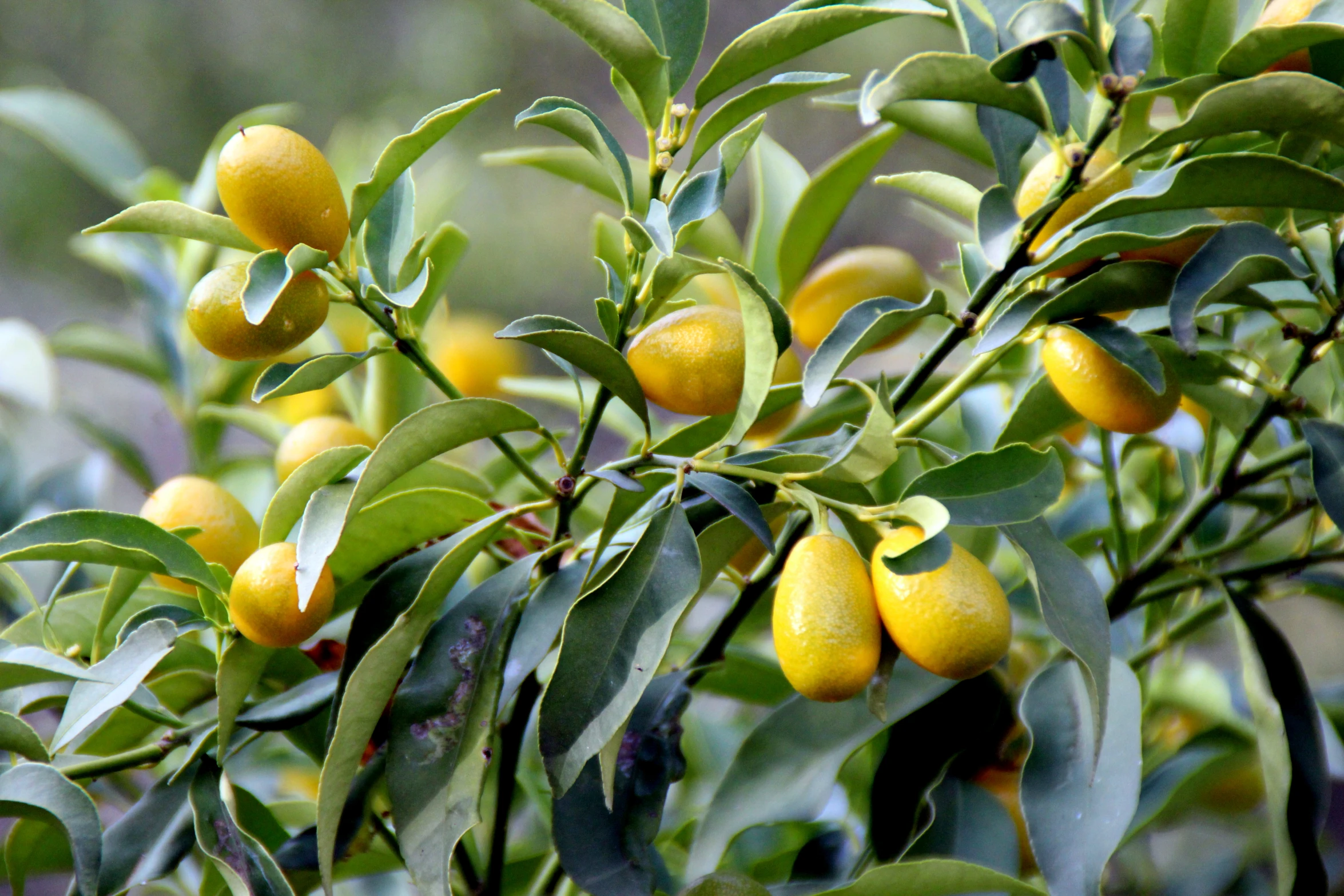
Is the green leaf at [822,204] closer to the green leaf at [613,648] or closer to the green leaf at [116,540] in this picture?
the green leaf at [613,648]

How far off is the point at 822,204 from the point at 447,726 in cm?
30

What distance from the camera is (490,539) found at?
0.40 m

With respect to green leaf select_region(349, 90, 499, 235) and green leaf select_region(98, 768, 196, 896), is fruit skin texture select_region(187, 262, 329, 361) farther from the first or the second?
green leaf select_region(98, 768, 196, 896)

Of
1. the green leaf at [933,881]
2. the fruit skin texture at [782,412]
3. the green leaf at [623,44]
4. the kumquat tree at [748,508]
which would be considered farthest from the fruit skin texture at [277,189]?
the green leaf at [933,881]

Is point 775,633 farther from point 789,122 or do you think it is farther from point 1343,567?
point 789,122

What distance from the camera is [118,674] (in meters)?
0.37

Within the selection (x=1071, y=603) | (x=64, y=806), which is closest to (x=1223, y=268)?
(x=1071, y=603)

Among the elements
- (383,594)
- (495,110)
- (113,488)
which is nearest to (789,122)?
(495,110)

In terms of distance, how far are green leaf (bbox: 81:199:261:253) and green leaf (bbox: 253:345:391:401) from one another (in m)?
0.05

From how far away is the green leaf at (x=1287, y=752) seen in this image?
415 millimetres

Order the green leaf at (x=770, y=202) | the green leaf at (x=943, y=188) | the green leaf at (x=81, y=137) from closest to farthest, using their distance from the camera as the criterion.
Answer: the green leaf at (x=943, y=188) < the green leaf at (x=770, y=202) < the green leaf at (x=81, y=137)

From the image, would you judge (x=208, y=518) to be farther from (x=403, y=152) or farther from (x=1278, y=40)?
(x=1278, y=40)

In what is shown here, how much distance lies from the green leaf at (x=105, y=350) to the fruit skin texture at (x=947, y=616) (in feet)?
2.21

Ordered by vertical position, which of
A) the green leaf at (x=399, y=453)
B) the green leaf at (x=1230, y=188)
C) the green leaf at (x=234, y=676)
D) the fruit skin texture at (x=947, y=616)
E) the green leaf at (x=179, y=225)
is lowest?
the green leaf at (x=234, y=676)
